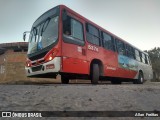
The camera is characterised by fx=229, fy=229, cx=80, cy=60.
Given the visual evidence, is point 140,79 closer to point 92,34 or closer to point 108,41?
point 108,41

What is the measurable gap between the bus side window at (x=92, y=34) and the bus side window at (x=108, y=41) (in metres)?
0.63

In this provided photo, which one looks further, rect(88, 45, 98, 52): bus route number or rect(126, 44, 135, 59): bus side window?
rect(126, 44, 135, 59): bus side window

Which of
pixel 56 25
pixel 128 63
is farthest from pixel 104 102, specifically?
pixel 128 63

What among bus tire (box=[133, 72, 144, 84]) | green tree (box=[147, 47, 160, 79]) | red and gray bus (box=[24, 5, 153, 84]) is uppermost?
green tree (box=[147, 47, 160, 79])

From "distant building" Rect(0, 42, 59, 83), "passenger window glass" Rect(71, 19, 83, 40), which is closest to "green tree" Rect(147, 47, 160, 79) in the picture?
"distant building" Rect(0, 42, 59, 83)

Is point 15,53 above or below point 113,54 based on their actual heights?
above

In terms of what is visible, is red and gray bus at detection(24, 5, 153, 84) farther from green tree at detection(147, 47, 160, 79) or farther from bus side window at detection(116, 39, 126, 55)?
green tree at detection(147, 47, 160, 79)

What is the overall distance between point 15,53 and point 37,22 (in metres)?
15.5

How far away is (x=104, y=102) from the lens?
3898mm

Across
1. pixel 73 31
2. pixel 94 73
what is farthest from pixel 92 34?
pixel 94 73

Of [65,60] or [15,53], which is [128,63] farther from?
[15,53]

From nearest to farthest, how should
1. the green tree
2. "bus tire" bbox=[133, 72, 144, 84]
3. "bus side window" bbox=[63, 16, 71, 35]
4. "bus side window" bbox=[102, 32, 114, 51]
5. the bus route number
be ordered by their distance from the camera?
"bus side window" bbox=[63, 16, 71, 35] < the bus route number < "bus side window" bbox=[102, 32, 114, 51] < "bus tire" bbox=[133, 72, 144, 84] < the green tree

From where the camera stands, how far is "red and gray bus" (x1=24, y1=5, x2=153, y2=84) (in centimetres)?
786

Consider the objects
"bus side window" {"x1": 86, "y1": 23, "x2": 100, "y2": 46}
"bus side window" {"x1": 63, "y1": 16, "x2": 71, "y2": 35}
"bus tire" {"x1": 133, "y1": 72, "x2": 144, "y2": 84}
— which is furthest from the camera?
"bus tire" {"x1": 133, "y1": 72, "x2": 144, "y2": 84}
